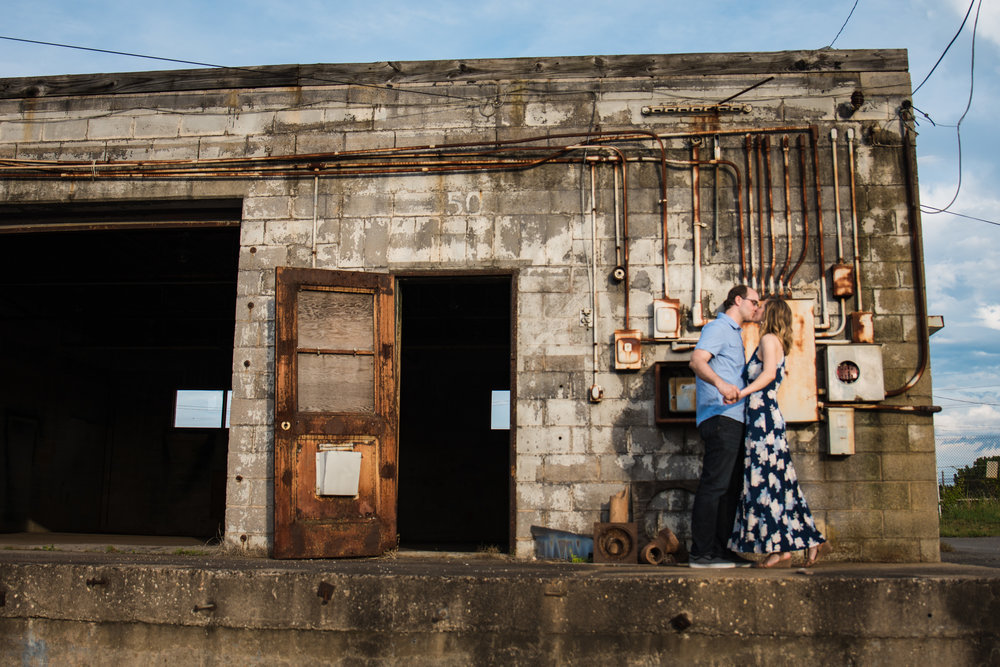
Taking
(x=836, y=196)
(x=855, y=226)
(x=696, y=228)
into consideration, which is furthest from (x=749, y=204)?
(x=855, y=226)

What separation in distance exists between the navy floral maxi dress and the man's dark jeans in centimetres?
7

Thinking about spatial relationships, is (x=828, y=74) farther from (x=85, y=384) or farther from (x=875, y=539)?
(x=85, y=384)

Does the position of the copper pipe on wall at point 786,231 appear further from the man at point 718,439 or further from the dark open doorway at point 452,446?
the dark open doorway at point 452,446

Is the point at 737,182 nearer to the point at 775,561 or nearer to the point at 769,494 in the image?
the point at 769,494

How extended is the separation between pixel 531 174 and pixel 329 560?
3.26m

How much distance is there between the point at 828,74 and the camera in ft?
21.2

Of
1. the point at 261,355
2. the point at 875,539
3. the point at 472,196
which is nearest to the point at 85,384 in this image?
the point at 261,355

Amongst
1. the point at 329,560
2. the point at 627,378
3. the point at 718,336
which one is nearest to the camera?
the point at 718,336

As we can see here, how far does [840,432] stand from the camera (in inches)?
232

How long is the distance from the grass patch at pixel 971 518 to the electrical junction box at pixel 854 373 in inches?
271

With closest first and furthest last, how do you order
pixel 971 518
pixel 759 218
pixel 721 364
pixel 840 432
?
pixel 721 364
pixel 840 432
pixel 759 218
pixel 971 518

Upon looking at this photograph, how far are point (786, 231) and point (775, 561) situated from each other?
8.52 feet

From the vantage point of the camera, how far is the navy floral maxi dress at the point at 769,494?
4844 mm

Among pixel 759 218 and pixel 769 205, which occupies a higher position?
pixel 769 205
